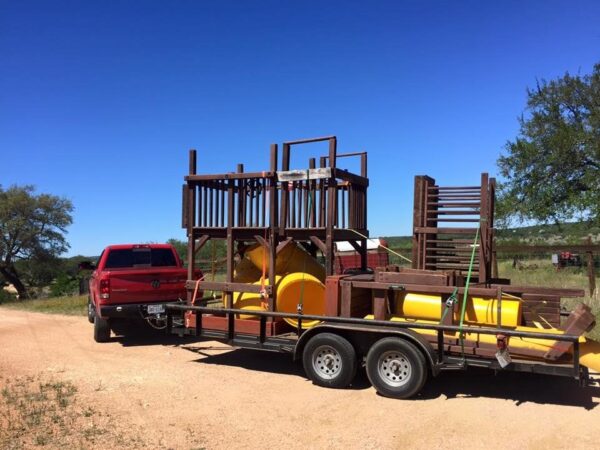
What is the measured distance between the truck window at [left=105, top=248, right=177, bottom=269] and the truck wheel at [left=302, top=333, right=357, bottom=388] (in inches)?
199

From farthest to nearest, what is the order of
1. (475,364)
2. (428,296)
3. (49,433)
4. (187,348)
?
(187,348), (428,296), (475,364), (49,433)

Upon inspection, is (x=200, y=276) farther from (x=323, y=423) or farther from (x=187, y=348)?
(x=323, y=423)

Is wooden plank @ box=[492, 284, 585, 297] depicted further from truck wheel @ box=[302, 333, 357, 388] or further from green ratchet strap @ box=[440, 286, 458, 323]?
truck wheel @ box=[302, 333, 357, 388]

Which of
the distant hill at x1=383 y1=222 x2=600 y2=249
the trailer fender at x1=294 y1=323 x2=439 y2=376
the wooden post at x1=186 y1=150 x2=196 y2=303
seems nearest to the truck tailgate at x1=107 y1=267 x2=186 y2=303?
the wooden post at x1=186 y1=150 x2=196 y2=303

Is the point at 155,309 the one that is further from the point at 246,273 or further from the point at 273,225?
the point at 273,225

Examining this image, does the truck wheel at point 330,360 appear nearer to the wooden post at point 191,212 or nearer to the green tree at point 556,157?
the wooden post at point 191,212

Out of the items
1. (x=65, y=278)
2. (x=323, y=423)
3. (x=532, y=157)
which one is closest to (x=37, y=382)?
(x=323, y=423)

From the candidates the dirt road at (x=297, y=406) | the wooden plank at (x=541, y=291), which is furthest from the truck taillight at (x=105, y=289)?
the wooden plank at (x=541, y=291)

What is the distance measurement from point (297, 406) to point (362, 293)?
6.30 feet

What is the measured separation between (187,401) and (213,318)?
78.6 inches

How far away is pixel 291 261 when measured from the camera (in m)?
8.23

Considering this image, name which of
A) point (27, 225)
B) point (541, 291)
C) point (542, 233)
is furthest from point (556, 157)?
point (27, 225)

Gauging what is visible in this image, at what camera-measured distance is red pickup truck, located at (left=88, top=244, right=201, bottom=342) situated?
9.82 metres

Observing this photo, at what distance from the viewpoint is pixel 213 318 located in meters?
8.19
